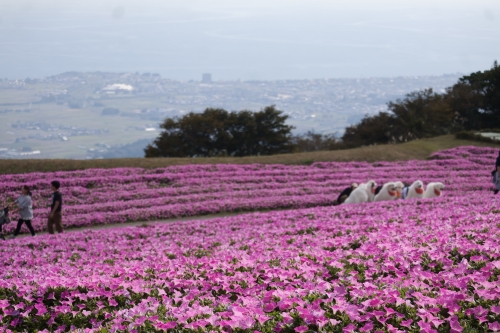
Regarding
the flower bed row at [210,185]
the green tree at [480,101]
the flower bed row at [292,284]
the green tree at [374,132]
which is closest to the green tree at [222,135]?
the green tree at [374,132]

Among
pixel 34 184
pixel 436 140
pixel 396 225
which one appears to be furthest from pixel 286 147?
pixel 396 225

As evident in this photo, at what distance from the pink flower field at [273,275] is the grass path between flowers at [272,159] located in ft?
45.6

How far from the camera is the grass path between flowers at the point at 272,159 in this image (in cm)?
3041

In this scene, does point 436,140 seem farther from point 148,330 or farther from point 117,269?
point 148,330

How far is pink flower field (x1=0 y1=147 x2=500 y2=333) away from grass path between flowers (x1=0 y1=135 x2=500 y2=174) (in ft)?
45.6

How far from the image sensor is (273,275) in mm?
8352

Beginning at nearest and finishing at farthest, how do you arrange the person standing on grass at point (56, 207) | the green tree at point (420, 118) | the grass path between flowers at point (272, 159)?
the person standing on grass at point (56, 207), the grass path between flowers at point (272, 159), the green tree at point (420, 118)

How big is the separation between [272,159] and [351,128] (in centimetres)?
3102

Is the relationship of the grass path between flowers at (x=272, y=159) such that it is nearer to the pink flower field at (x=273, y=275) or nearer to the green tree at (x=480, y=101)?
the pink flower field at (x=273, y=275)

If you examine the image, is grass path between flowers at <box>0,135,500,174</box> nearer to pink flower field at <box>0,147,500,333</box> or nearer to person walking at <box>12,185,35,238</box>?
person walking at <box>12,185,35,238</box>

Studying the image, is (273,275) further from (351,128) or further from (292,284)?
(351,128)

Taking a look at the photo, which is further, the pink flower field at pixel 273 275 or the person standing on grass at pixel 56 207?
the person standing on grass at pixel 56 207

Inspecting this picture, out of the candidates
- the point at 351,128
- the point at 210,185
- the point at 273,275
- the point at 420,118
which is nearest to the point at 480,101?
Answer: the point at 420,118

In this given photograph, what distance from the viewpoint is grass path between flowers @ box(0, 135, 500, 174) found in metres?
30.4
